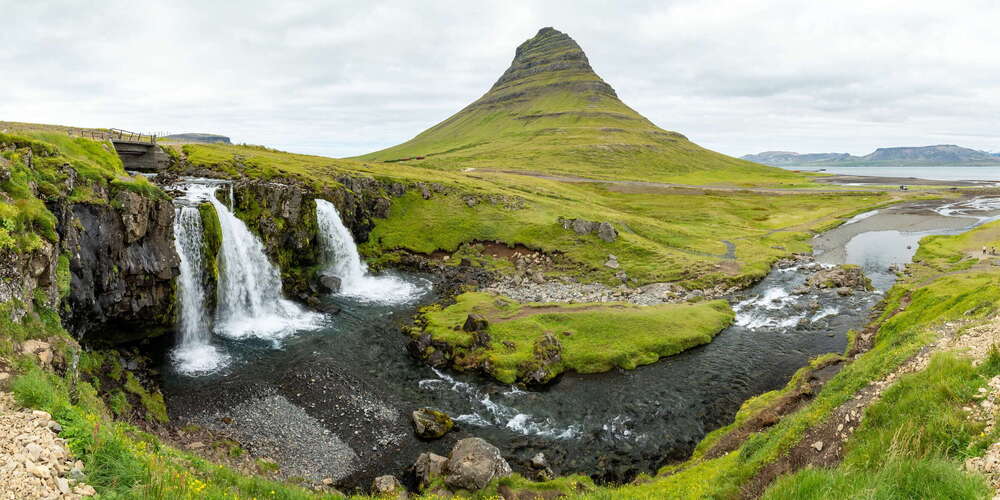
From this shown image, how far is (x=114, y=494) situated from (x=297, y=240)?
52359 millimetres

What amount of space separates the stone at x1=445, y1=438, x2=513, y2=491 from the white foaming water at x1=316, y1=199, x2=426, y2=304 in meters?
31.0

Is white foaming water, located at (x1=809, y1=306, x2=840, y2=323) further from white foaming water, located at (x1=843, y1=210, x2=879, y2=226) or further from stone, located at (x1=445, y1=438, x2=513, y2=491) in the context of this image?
white foaming water, located at (x1=843, y1=210, x2=879, y2=226)

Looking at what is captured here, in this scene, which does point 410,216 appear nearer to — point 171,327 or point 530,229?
point 530,229

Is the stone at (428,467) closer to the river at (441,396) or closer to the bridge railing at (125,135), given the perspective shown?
the river at (441,396)

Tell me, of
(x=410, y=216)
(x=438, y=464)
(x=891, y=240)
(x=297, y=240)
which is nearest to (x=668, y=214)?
(x=891, y=240)

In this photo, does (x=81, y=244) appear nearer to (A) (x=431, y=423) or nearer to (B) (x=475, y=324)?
(A) (x=431, y=423)

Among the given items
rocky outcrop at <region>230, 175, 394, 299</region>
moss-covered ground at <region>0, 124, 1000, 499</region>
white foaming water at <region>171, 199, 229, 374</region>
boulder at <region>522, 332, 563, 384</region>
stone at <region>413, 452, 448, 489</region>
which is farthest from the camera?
rocky outcrop at <region>230, 175, 394, 299</region>

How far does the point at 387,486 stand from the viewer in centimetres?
2353

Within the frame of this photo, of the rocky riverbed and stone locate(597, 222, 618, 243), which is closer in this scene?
the rocky riverbed

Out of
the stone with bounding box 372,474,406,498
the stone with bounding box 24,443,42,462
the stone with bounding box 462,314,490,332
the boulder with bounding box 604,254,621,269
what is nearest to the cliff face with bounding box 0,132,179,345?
the stone with bounding box 24,443,42,462

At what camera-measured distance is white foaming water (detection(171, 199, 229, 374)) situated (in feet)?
120

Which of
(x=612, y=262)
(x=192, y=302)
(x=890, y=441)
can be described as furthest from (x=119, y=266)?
(x=612, y=262)

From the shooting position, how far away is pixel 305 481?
934 inches

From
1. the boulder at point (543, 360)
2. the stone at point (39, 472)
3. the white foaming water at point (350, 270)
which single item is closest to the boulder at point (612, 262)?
the white foaming water at point (350, 270)
